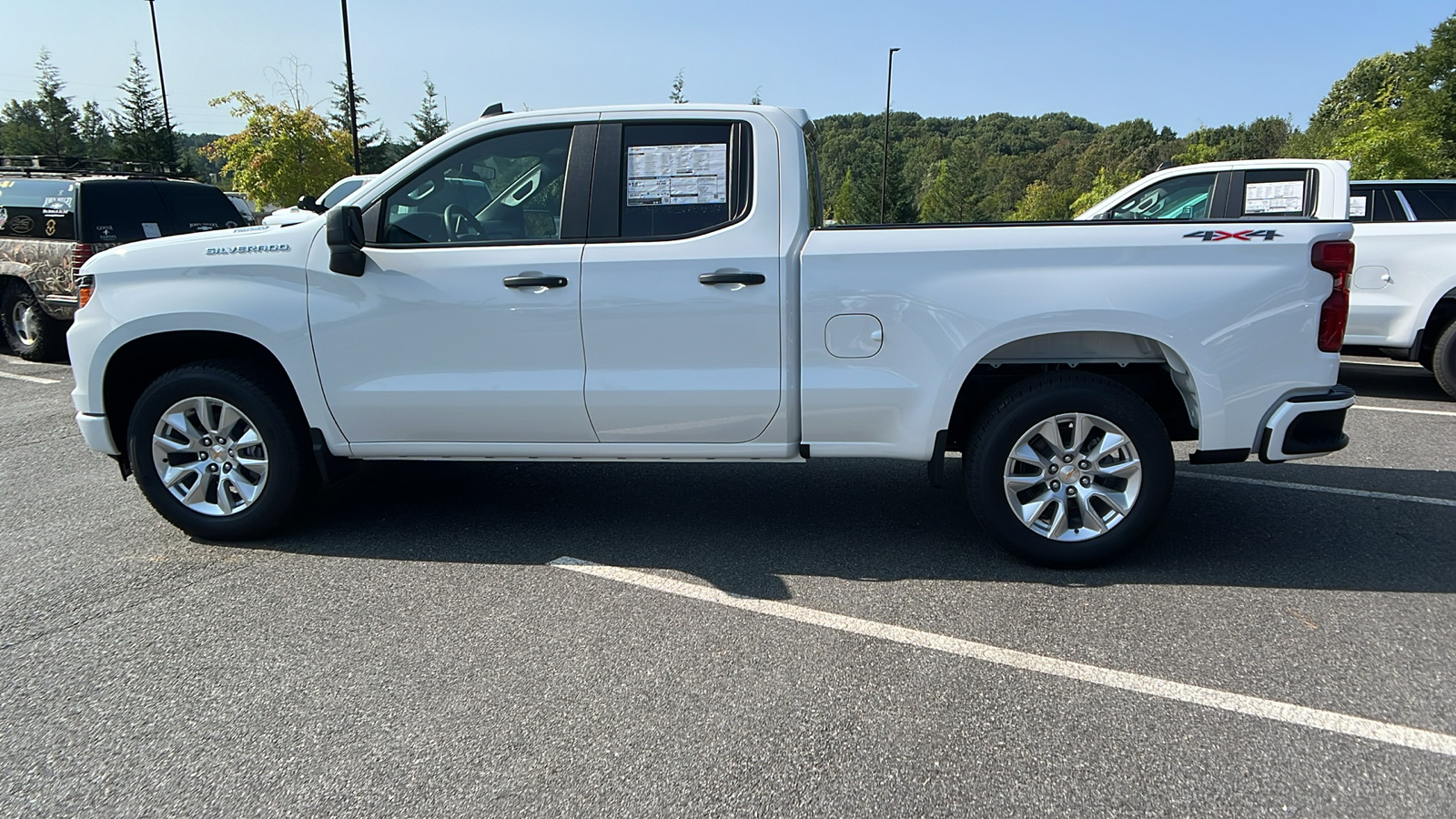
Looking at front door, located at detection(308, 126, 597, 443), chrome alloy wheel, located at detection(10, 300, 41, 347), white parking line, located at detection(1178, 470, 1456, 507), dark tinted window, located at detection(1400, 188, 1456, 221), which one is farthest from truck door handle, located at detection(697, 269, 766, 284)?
chrome alloy wheel, located at detection(10, 300, 41, 347)

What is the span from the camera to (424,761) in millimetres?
2738

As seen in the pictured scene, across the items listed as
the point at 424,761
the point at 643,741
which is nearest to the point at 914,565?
the point at 643,741

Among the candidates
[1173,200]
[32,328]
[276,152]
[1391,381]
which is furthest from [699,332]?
[276,152]

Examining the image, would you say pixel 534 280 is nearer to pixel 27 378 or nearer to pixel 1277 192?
pixel 1277 192

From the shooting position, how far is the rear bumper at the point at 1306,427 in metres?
3.86

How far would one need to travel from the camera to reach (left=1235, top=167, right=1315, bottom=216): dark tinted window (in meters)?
7.59

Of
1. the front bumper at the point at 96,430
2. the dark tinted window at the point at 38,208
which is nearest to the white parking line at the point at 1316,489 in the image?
the front bumper at the point at 96,430

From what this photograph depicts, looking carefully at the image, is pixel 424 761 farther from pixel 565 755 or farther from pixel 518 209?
pixel 518 209

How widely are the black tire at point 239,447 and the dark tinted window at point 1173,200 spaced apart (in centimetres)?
686

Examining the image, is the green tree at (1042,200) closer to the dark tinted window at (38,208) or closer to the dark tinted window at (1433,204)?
the dark tinted window at (1433,204)

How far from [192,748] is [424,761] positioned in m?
0.73

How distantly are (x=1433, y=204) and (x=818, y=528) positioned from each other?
268 inches

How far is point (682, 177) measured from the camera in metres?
4.16

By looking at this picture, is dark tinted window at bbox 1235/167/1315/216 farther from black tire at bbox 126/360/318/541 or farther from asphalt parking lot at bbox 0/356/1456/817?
black tire at bbox 126/360/318/541
